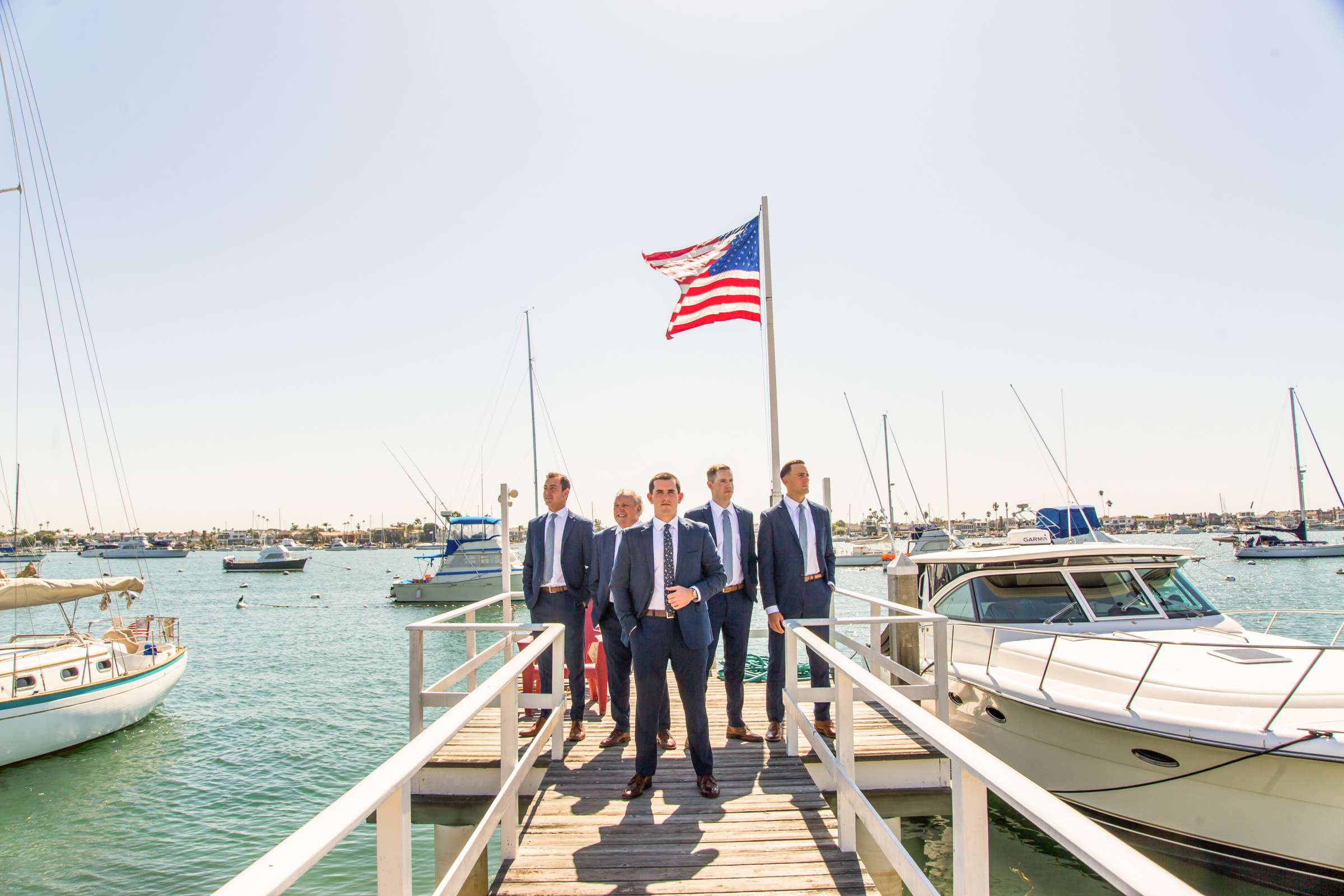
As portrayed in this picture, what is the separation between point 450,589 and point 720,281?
37154mm

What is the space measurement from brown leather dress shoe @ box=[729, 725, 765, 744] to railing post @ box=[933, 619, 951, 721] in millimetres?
1480

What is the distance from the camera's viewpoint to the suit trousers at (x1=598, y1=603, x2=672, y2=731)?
6141 millimetres

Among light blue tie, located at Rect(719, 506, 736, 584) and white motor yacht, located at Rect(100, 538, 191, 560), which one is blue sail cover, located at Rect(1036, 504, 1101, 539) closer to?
light blue tie, located at Rect(719, 506, 736, 584)

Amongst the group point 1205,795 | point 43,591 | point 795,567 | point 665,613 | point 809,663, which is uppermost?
point 795,567

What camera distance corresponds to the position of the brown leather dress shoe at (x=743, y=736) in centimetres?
615

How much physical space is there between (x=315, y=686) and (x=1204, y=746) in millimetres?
20604

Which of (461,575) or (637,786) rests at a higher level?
(637,786)

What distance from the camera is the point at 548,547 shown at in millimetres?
6438

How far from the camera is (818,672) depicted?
233 inches

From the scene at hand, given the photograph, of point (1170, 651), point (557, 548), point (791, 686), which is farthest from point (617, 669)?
point (1170, 651)

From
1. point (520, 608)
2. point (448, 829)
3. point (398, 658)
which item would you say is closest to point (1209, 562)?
point (520, 608)

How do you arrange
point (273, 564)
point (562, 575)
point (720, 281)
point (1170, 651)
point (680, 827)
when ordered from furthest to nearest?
point (273, 564) < point (720, 281) < point (1170, 651) < point (562, 575) < point (680, 827)

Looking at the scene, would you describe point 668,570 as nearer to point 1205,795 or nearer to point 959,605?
point 1205,795

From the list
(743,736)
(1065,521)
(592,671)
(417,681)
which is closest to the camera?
(417,681)
